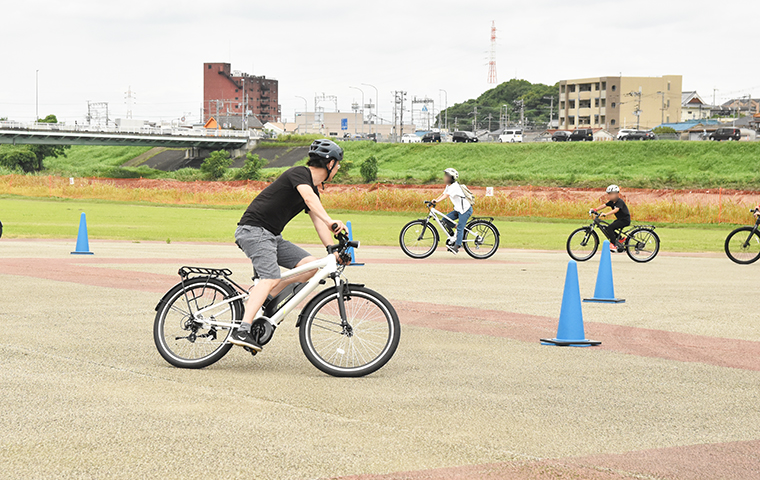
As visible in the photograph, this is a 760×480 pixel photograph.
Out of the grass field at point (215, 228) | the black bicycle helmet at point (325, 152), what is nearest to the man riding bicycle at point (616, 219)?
the grass field at point (215, 228)

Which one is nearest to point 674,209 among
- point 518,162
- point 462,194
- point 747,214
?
point 747,214

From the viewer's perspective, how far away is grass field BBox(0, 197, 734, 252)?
24688 mm

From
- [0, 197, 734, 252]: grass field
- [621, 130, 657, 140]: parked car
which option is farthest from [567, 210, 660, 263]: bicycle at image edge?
[621, 130, 657, 140]: parked car

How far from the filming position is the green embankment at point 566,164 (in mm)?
68625

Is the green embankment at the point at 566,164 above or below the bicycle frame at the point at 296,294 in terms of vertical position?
above

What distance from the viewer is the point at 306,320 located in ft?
23.1

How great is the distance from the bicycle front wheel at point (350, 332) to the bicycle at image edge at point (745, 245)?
12994 mm

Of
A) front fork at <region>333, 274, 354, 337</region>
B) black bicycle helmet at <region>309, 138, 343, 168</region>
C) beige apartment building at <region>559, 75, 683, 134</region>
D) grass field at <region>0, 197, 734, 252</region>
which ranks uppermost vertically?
beige apartment building at <region>559, 75, 683, 134</region>

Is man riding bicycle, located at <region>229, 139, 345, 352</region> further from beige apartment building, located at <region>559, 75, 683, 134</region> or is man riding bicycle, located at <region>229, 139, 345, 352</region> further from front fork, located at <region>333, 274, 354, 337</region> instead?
beige apartment building, located at <region>559, 75, 683, 134</region>

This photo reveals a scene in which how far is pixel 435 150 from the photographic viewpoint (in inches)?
3752

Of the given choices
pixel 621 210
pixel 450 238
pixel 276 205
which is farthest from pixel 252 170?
pixel 276 205

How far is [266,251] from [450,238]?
12.2m

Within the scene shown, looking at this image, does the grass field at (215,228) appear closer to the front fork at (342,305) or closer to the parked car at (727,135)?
the front fork at (342,305)

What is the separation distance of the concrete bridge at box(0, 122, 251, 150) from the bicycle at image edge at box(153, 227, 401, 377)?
7995cm
